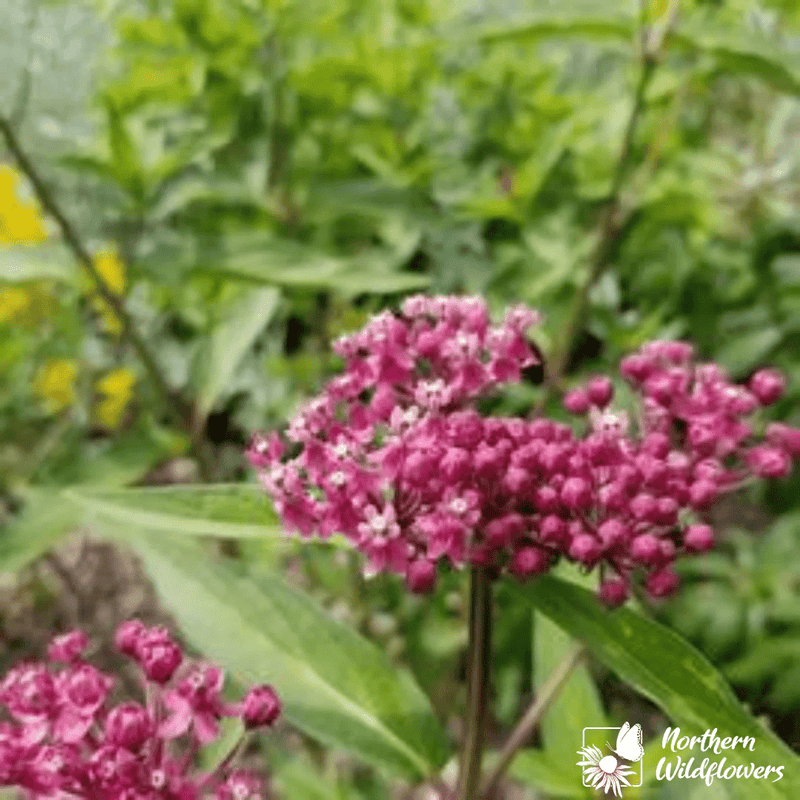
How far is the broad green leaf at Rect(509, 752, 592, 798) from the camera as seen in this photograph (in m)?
2.16

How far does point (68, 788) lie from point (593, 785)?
826mm

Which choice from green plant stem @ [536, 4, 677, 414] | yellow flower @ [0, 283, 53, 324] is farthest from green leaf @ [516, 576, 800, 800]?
yellow flower @ [0, 283, 53, 324]

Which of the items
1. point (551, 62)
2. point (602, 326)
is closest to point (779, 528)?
point (602, 326)

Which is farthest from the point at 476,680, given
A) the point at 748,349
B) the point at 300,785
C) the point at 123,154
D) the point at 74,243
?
the point at 748,349

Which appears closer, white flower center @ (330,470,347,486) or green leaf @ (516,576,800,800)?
green leaf @ (516,576,800,800)

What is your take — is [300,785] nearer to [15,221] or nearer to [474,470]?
[474,470]

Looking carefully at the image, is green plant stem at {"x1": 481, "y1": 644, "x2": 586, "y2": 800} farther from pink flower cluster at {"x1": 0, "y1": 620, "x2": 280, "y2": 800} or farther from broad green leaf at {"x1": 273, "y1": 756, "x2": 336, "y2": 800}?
broad green leaf at {"x1": 273, "y1": 756, "x2": 336, "y2": 800}

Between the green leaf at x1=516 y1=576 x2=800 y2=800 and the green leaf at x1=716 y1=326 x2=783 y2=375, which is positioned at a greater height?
the green leaf at x1=516 y1=576 x2=800 y2=800

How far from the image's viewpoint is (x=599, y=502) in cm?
153

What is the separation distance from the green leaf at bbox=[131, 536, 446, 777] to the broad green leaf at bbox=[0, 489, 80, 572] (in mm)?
768

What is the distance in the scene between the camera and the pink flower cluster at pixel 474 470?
1.49m

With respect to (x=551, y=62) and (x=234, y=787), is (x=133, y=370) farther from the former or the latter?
(x=234, y=787)

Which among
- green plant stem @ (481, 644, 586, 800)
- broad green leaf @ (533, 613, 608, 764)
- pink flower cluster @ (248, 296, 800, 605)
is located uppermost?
pink flower cluster @ (248, 296, 800, 605)

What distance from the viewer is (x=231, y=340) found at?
8.79 feet
